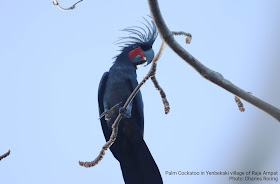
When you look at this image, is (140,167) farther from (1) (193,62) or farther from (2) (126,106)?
(1) (193,62)

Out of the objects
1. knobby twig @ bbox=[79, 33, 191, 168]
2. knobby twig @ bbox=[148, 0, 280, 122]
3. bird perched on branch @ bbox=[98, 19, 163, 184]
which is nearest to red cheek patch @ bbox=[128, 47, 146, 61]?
bird perched on branch @ bbox=[98, 19, 163, 184]

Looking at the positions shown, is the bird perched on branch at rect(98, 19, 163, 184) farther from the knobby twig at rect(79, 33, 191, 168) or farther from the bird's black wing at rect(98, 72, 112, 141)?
the knobby twig at rect(79, 33, 191, 168)

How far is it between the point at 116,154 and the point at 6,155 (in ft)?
8.82

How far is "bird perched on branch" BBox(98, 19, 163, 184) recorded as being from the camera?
452cm

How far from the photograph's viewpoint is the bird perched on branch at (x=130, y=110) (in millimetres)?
4523

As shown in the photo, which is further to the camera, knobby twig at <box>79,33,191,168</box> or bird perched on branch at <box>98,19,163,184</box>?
bird perched on branch at <box>98,19,163,184</box>

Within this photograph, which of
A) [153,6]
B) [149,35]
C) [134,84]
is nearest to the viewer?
[153,6]

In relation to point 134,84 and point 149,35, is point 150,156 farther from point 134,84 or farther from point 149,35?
point 149,35

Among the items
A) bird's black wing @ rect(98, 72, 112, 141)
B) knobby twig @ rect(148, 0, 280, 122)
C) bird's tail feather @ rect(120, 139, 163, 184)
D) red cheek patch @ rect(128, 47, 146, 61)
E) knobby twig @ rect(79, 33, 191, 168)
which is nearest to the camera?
knobby twig @ rect(148, 0, 280, 122)

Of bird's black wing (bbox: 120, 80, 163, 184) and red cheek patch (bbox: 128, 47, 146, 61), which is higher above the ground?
red cheek patch (bbox: 128, 47, 146, 61)

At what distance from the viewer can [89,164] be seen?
2.98 metres

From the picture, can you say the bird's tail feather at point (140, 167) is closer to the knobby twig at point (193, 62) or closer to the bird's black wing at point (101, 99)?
the bird's black wing at point (101, 99)

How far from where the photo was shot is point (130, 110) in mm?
4766

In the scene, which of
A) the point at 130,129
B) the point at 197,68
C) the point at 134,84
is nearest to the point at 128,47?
the point at 134,84
